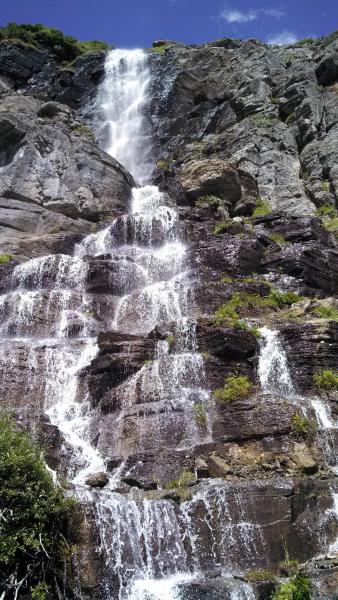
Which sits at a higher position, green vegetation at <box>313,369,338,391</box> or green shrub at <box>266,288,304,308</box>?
green shrub at <box>266,288,304,308</box>

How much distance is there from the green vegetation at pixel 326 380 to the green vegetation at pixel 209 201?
19.7 metres

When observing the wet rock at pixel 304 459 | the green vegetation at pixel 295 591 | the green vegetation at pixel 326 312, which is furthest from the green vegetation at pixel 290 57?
the green vegetation at pixel 295 591

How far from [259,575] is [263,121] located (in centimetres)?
3922

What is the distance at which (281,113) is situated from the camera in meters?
46.2

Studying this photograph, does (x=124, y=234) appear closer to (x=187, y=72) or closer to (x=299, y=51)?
(x=187, y=72)

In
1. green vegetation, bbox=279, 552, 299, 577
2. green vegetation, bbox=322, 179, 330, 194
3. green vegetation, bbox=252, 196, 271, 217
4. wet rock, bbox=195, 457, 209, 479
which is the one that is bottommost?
green vegetation, bbox=279, 552, 299, 577

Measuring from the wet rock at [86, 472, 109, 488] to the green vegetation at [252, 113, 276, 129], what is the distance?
120ft

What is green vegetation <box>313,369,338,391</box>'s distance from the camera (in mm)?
17391

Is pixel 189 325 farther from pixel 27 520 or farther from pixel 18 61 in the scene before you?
pixel 18 61

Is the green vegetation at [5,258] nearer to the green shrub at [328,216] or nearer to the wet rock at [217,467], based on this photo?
the green shrub at [328,216]

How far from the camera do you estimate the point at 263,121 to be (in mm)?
44469

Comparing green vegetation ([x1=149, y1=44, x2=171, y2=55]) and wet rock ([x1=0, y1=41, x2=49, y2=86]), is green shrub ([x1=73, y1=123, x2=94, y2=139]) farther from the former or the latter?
green vegetation ([x1=149, y1=44, x2=171, y2=55])

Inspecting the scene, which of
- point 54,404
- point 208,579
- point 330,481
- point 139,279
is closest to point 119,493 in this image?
point 208,579

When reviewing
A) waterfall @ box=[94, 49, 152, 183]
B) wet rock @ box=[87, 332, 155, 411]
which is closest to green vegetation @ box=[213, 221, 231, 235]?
wet rock @ box=[87, 332, 155, 411]
